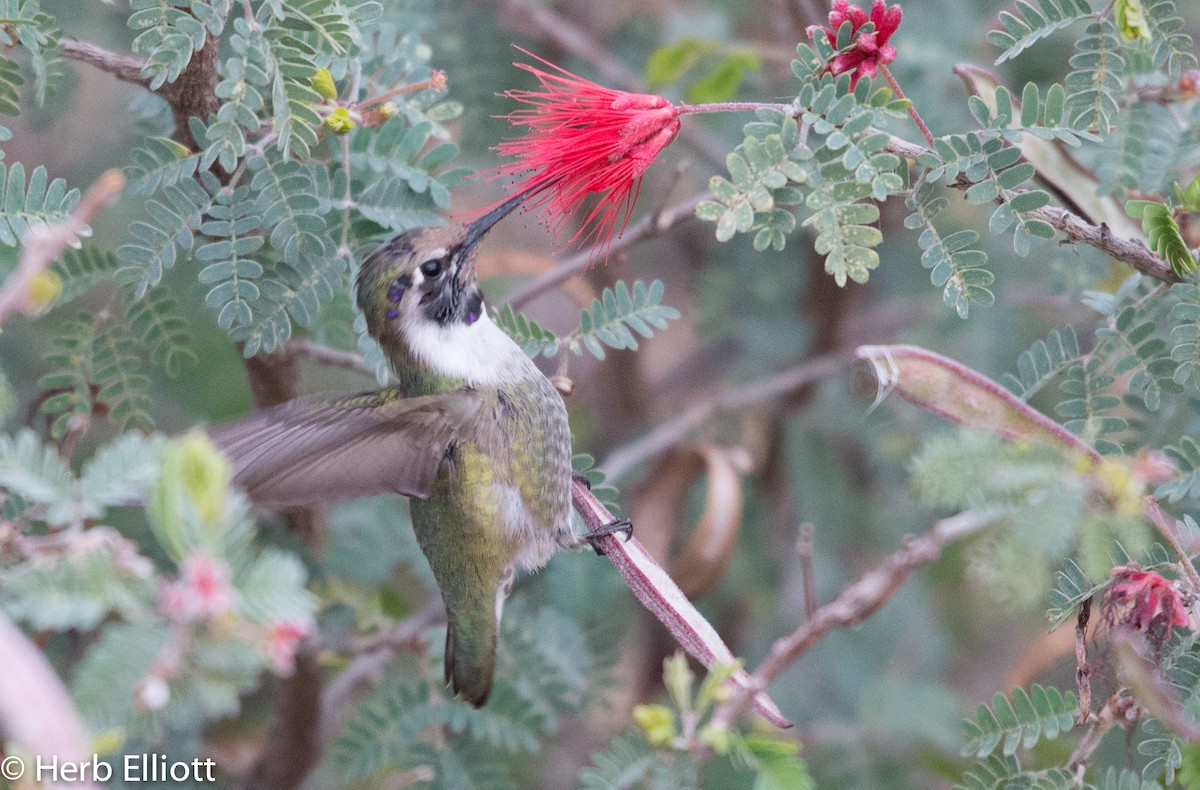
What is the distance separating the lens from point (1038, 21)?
1687 millimetres

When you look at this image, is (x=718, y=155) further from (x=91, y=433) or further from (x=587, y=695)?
(x=91, y=433)

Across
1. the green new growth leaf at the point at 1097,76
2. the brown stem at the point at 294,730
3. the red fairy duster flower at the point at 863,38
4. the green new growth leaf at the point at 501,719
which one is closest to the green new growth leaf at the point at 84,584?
the red fairy duster flower at the point at 863,38

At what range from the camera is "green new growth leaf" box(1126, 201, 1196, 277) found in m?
1.53

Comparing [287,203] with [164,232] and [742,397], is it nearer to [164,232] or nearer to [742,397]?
[164,232]

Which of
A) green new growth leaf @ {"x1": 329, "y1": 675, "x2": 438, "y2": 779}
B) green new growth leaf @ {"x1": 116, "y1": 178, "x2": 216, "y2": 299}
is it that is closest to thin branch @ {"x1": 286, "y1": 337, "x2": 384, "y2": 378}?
green new growth leaf @ {"x1": 116, "y1": 178, "x2": 216, "y2": 299}

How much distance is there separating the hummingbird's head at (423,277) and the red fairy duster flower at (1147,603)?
1.06m

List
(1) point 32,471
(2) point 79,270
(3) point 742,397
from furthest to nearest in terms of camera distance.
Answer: (3) point 742,397
(2) point 79,270
(1) point 32,471

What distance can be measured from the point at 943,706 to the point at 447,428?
174cm

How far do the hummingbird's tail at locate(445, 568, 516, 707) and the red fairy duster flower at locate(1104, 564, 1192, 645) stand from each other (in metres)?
1.01

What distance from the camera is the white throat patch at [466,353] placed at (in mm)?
1938

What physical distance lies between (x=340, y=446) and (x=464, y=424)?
27cm

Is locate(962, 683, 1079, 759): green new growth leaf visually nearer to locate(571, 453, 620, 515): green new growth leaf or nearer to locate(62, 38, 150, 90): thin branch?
locate(571, 453, 620, 515): green new growth leaf

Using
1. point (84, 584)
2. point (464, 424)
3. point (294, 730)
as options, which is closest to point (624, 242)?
point (464, 424)

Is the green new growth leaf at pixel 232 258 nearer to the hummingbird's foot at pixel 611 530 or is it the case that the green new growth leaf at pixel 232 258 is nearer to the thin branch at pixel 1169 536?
the hummingbird's foot at pixel 611 530
